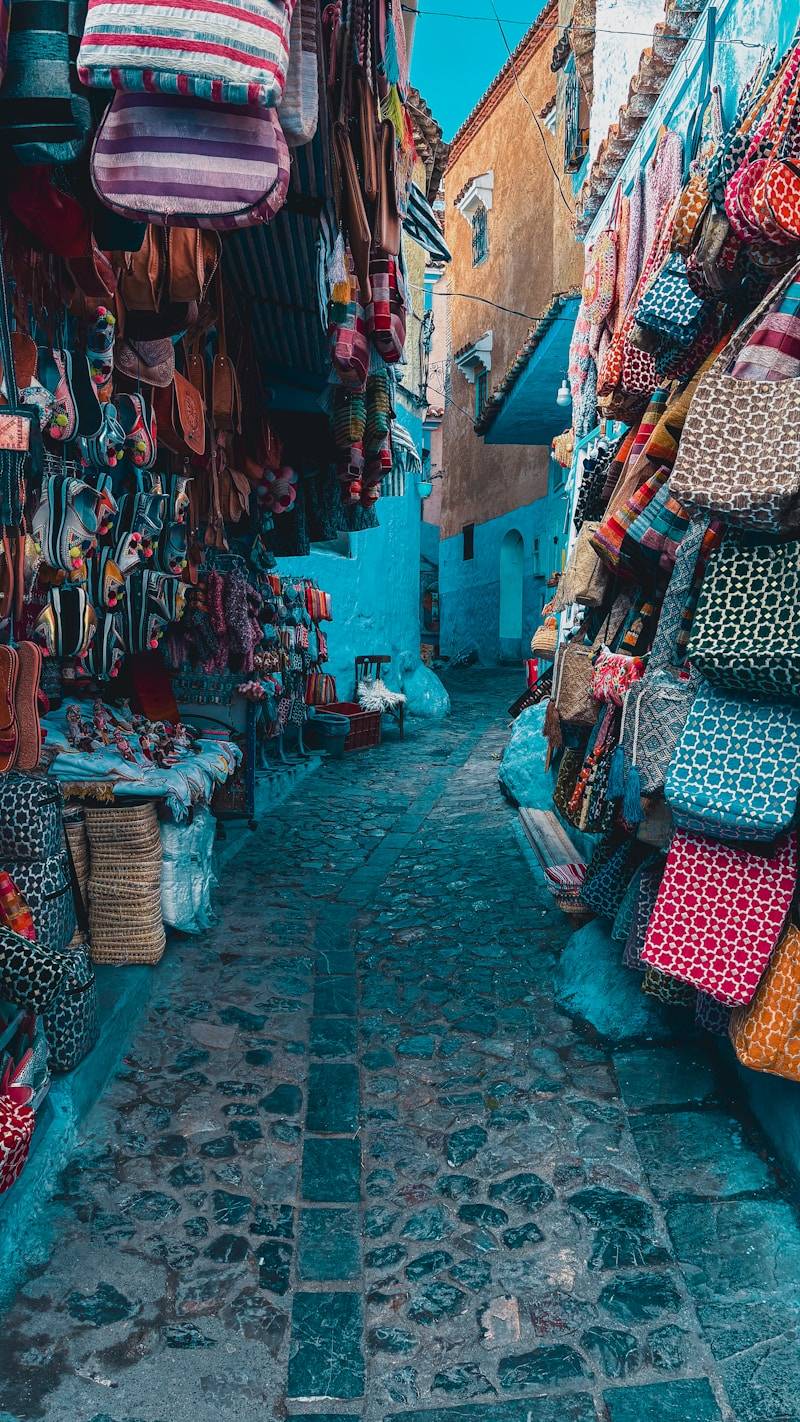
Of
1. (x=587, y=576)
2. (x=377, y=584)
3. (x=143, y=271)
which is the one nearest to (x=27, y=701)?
(x=143, y=271)

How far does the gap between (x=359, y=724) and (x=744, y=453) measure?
1167cm

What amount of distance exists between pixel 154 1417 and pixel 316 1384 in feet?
1.49

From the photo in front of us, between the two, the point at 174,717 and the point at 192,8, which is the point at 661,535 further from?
the point at 174,717

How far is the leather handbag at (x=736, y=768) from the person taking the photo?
2.78 meters

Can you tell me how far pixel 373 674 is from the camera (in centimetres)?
1698

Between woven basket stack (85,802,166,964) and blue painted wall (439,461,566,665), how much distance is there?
439 inches

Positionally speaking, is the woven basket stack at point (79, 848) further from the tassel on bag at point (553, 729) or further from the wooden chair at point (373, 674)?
the wooden chair at point (373, 674)

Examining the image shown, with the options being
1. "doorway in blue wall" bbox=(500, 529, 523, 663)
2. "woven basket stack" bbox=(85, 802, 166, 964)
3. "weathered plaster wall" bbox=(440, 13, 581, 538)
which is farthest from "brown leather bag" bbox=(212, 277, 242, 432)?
"doorway in blue wall" bbox=(500, 529, 523, 663)

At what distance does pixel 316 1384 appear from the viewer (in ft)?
8.75

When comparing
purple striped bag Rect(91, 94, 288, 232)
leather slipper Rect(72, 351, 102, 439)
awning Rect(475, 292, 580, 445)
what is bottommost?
leather slipper Rect(72, 351, 102, 439)

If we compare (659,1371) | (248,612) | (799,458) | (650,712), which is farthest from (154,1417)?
(248,612)

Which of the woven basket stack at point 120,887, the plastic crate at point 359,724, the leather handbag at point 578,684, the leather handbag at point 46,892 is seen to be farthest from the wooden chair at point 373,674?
the leather handbag at point 46,892

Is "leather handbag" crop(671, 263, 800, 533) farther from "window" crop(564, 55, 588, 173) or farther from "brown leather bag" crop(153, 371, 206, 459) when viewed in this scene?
"window" crop(564, 55, 588, 173)

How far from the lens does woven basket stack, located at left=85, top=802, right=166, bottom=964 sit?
5.05 m
